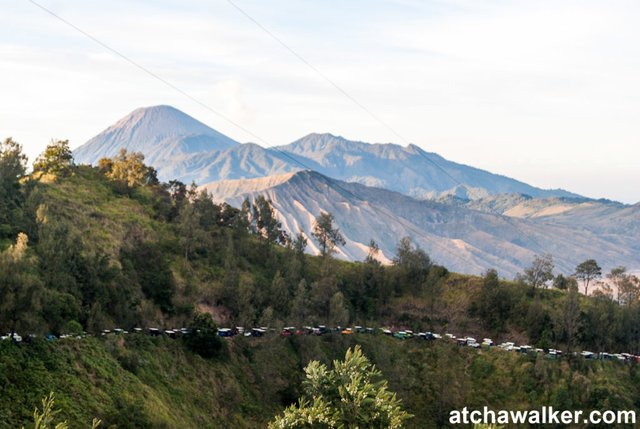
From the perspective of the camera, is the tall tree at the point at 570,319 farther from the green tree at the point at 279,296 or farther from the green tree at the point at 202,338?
the green tree at the point at 202,338

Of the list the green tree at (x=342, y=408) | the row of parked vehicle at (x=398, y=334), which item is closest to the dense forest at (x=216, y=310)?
the row of parked vehicle at (x=398, y=334)

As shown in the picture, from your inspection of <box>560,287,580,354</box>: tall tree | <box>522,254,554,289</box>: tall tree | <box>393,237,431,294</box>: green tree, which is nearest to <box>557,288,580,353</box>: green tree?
<box>560,287,580,354</box>: tall tree

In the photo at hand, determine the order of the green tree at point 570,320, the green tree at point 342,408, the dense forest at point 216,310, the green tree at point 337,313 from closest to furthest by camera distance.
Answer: the green tree at point 342,408 < the dense forest at point 216,310 < the green tree at point 337,313 < the green tree at point 570,320

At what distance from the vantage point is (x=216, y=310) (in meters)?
83.9

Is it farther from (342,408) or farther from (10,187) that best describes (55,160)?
(342,408)

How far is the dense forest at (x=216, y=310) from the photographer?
55719 mm

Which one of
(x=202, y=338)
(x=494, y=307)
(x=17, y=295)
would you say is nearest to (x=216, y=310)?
(x=202, y=338)

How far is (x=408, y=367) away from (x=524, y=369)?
14.9 metres

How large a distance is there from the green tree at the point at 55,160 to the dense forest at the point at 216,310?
30 centimetres

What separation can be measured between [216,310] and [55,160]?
43.1 metres

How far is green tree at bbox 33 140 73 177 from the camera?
105688mm

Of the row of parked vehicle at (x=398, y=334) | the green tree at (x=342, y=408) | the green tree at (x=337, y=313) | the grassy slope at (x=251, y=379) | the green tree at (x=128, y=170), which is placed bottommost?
the grassy slope at (x=251, y=379)

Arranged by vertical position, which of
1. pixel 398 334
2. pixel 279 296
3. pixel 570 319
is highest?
pixel 570 319

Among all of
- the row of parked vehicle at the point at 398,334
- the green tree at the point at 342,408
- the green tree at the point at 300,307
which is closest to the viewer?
the green tree at the point at 342,408
